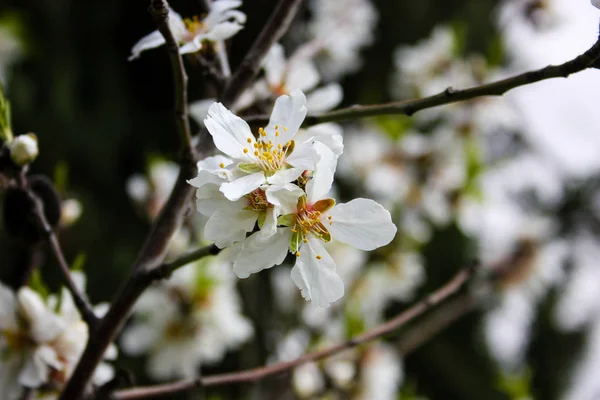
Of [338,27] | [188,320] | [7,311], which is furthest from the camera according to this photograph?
[338,27]


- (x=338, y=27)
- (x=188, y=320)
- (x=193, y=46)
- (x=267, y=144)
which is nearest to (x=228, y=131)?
(x=267, y=144)

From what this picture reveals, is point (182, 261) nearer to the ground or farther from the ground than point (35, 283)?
farther from the ground

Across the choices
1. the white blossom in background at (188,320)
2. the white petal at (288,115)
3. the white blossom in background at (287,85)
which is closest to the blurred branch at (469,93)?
the white petal at (288,115)

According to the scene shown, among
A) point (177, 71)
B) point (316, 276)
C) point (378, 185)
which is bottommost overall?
point (378, 185)

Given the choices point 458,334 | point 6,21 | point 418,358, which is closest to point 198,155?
point 6,21

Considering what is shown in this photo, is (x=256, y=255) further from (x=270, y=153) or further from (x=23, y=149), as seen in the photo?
(x=23, y=149)

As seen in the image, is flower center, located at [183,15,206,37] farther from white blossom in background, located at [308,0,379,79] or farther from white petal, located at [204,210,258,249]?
white blossom in background, located at [308,0,379,79]

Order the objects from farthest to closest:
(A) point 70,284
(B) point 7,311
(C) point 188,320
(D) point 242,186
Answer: (C) point 188,320 < (B) point 7,311 < (A) point 70,284 < (D) point 242,186
